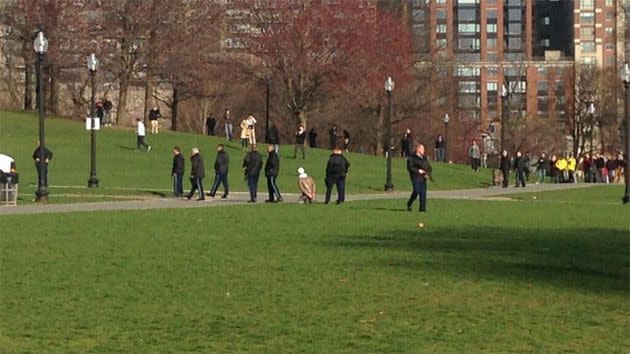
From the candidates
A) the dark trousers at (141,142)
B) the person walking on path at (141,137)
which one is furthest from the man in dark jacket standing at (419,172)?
the dark trousers at (141,142)

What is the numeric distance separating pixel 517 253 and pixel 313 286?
5224mm

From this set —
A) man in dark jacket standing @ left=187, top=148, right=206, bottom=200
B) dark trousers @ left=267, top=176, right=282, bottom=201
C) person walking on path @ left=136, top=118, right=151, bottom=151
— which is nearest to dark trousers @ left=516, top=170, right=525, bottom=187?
person walking on path @ left=136, top=118, right=151, bottom=151

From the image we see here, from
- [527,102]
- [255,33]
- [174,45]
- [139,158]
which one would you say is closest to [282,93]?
[255,33]

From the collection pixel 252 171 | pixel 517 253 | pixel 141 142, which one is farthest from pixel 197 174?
pixel 517 253

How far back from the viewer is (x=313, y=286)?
15180 mm

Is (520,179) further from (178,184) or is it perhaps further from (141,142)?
(178,184)

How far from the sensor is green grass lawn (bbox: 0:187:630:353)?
1148 cm

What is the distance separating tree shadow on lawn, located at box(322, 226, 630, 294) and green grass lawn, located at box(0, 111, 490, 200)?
17683 mm

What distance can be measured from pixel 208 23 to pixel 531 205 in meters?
40.0

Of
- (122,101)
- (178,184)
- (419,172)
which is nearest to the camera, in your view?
(419,172)

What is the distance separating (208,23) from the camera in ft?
239

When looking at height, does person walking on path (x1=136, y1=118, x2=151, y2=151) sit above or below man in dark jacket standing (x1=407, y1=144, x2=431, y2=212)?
above

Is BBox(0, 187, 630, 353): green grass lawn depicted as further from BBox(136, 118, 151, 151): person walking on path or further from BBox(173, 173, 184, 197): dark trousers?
BBox(136, 118, 151, 151): person walking on path

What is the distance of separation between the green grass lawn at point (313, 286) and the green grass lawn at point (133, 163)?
16597 millimetres
